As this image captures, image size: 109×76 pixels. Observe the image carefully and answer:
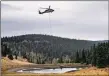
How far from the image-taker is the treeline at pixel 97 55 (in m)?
16.6

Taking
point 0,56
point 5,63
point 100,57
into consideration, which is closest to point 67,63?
point 100,57

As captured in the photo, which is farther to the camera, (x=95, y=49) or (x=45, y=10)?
(x=95, y=49)

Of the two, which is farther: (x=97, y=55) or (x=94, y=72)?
(x=97, y=55)

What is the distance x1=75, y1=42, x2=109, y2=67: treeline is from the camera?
54.6 feet

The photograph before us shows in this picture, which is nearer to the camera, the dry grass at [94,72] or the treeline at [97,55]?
the dry grass at [94,72]

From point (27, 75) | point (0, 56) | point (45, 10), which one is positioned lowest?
point (27, 75)

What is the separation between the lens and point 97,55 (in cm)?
1692

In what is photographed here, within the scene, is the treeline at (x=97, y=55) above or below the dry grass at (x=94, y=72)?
above

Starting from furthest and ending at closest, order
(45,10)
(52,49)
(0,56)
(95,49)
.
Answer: (52,49) → (95,49) → (45,10) → (0,56)

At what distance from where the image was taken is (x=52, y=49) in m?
21.6

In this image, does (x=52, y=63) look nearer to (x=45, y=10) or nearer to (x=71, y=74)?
(x=71, y=74)

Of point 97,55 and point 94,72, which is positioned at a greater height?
point 97,55

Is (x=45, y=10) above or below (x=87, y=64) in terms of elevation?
above

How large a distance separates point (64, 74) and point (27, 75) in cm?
182
